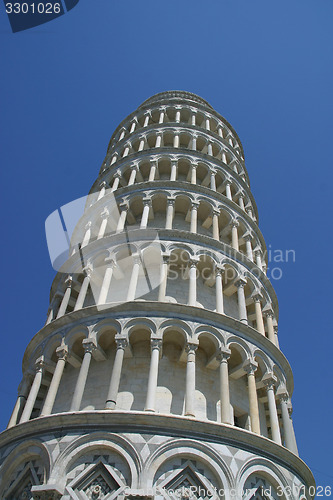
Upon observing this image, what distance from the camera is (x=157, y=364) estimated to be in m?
12.9

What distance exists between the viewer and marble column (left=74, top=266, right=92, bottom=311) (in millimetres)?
16081

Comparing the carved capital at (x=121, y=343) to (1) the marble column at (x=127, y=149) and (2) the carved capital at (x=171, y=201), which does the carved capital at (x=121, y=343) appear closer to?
(2) the carved capital at (x=171, y=201)

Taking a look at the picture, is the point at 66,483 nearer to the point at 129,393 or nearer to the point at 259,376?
the point at 129,393

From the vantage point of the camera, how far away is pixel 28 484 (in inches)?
456

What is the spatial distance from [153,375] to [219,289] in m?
5.02

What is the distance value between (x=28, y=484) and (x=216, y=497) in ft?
16.6

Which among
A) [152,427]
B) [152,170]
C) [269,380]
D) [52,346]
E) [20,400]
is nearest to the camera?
[152,427]

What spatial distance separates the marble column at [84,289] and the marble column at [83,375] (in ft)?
6.70

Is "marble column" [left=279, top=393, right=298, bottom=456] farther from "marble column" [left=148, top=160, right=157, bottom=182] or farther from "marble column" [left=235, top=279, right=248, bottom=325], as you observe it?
"marble column" [left=148, top=160, right=157, bottom=182]

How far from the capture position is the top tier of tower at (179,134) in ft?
82.0

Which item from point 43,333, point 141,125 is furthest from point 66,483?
point 141,125

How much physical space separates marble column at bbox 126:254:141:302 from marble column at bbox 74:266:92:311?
6.64ft

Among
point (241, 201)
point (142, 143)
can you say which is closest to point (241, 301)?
point (241, 201)

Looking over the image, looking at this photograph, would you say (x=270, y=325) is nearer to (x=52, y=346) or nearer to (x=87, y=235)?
(x=52, y=346)
